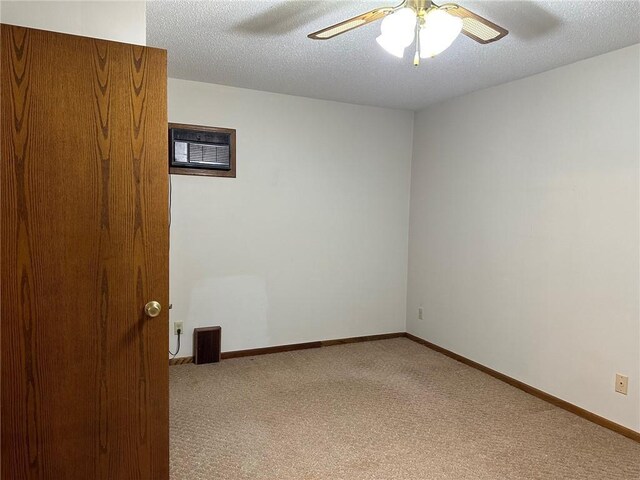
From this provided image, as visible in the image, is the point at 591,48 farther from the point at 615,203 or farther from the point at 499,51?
the point at 615,203

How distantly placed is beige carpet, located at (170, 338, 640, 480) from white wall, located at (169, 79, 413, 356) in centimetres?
55

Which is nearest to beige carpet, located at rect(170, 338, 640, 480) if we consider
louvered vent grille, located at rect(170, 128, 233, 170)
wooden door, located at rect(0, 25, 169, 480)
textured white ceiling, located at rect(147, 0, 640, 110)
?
wooden door, located at rect(0, 25, 169, 480)

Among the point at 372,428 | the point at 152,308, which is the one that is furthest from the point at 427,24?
the point at 372,428

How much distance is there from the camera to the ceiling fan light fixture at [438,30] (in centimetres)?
180

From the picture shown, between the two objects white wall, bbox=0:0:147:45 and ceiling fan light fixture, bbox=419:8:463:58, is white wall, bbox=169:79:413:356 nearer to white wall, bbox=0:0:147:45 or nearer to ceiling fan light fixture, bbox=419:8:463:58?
white wall, bbox=0:0:147:45

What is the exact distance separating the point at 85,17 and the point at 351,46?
1561 mm

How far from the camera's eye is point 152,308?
1848 millimetres

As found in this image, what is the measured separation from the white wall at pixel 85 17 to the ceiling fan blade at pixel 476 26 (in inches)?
49.2

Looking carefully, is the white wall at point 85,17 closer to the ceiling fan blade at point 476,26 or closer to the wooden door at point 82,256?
the wooden door at point 82,256

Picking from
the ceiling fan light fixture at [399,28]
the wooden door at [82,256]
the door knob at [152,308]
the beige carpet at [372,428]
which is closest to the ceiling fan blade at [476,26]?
the ceiling fan light fixture at [399,28]

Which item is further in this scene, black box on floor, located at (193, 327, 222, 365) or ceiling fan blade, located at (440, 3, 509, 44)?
black box on floor, located at (193, 327, 222, 365)

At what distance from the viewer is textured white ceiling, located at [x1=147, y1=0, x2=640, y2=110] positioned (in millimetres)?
2295

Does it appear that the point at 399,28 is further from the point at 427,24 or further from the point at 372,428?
the point at 372,428

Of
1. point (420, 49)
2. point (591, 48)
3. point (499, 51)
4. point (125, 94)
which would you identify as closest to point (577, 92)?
point (591, 48)
